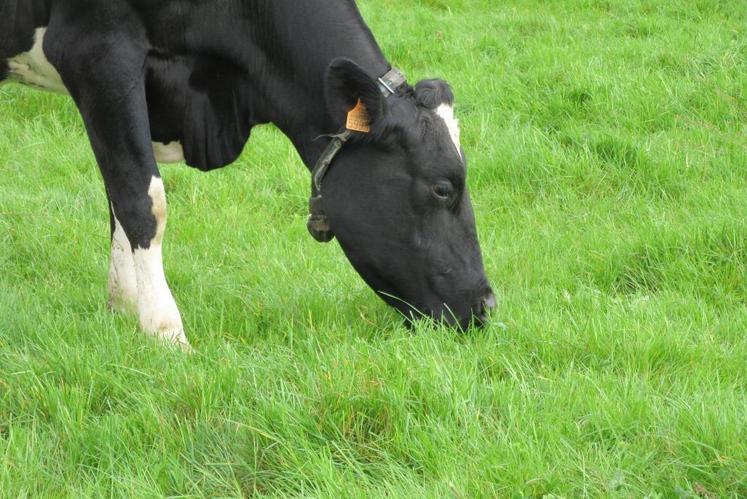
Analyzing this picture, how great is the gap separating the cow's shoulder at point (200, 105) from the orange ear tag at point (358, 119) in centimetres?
70

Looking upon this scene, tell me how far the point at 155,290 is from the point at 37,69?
4.02 ft

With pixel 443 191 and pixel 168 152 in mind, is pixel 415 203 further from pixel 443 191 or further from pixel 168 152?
pixel 168 152

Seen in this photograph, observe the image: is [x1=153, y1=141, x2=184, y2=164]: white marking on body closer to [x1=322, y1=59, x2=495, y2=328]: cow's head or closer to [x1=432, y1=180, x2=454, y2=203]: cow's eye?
[x1=322, y1=59, x2=495, y2=328]: cow's head

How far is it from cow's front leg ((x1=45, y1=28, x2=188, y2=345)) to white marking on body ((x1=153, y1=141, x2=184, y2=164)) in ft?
1.46

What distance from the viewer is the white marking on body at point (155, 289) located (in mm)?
4656

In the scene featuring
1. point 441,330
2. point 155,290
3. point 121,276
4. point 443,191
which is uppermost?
point 443,191

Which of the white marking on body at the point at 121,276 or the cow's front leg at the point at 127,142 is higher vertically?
the cow's front leg at the point at 127,142

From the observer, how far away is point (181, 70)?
4.93m

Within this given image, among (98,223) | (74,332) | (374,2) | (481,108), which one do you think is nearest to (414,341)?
(74,332)

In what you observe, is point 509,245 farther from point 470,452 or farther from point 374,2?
point 374,2

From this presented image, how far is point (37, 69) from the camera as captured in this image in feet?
16.5

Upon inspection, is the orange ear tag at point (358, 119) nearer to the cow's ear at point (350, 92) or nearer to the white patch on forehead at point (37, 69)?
the cow's ear at point (350, 92)

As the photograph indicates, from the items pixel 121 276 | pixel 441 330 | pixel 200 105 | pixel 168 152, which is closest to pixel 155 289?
pixel 121 276

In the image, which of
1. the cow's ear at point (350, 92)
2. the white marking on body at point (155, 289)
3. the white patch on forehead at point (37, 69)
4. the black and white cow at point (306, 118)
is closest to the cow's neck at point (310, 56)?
the black and white cow at point (306, 118)
